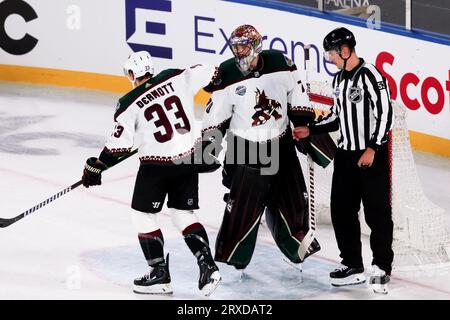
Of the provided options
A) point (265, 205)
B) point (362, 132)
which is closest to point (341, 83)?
point (362, 132)

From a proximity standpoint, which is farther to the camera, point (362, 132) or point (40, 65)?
point (40, 65)

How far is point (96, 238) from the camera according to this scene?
262 inches

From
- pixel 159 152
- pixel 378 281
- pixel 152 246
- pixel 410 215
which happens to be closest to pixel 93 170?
pixel 159 152

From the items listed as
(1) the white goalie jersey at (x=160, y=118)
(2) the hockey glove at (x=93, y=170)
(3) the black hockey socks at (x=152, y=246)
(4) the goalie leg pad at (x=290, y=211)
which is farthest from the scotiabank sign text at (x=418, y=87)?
(2) the hockey glove at (x=93, y=170)

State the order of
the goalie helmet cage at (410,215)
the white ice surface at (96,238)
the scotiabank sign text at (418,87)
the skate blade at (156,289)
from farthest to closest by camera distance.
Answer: the scotiabank sign text at (418,87) < the goalie helmet cage at (410,215) < the white ice surface at (96,238) < the skate blade at (156,289)

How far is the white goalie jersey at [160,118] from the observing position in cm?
552

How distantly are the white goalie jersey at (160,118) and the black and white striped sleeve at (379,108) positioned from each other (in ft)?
2.49

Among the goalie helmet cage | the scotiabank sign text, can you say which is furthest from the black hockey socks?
the scotiabank sign text

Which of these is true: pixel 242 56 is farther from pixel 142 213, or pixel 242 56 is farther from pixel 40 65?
pixel 40 65

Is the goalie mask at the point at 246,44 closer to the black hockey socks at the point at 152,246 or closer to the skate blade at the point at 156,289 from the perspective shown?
the black hockey socks at the point at 152,246

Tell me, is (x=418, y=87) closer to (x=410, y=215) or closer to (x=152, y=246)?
(x=410, y=215)

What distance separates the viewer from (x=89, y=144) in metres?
8.52

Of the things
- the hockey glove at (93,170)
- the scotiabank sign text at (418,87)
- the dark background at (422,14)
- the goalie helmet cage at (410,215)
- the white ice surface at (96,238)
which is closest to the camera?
the hockey glove at (93,170)

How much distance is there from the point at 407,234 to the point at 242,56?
132 cm
